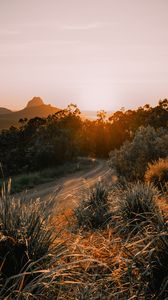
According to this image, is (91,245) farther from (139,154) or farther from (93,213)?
(139,154)

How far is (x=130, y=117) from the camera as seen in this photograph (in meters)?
82.6

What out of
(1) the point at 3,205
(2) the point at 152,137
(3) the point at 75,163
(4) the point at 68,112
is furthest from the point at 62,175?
(1) the point at 3,205

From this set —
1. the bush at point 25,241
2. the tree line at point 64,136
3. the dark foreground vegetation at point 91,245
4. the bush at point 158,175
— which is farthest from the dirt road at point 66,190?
the tree line at point 64,136

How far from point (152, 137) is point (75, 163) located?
85.6 feet

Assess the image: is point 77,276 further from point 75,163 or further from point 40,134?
point 40,134

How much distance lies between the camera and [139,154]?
2691 centimetres

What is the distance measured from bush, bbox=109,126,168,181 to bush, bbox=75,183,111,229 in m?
11.9

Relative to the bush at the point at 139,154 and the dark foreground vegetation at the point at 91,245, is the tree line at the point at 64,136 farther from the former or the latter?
the dark foreground vegetation at the point at 91,245

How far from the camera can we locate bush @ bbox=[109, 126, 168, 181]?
84.2ft

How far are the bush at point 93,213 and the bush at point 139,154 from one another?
39.2 feet

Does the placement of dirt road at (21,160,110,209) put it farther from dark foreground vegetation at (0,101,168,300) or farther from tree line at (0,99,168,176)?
tree line at (0,99,168,176)

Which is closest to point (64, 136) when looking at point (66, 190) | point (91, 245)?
point (66, 190)

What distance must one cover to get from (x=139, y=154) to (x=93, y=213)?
17.0 meters

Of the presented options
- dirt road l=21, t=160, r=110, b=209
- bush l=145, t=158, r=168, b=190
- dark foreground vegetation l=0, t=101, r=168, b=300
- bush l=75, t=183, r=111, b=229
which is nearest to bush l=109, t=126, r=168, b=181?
dark foreground vegetation l=0, t=101, r=168, b=300
